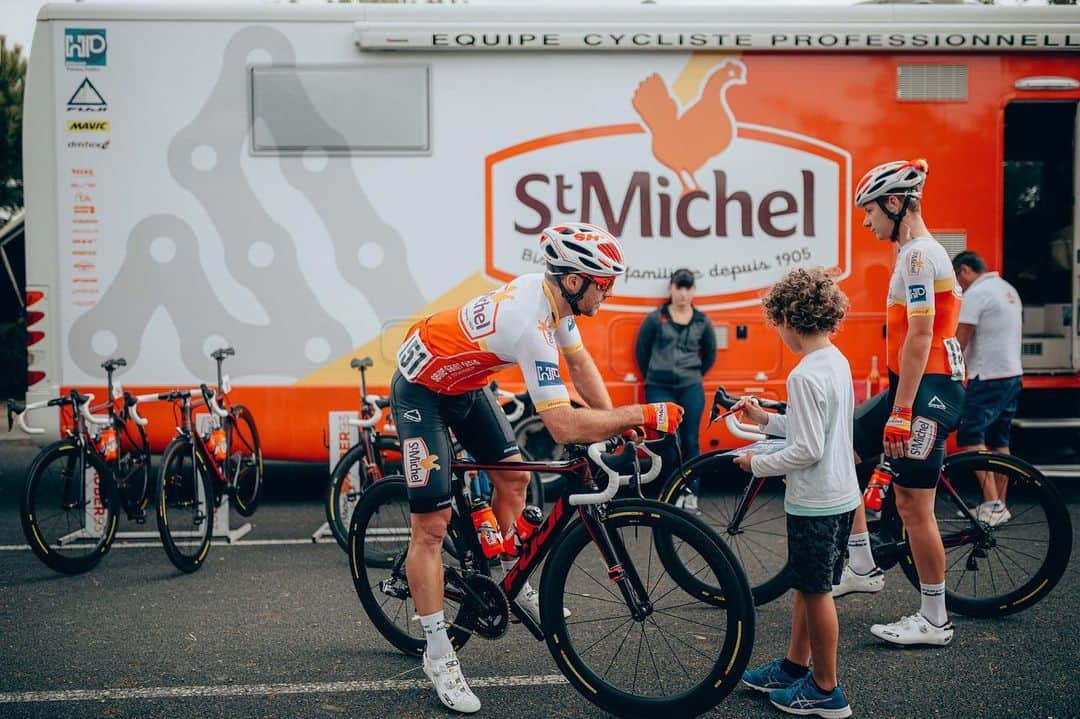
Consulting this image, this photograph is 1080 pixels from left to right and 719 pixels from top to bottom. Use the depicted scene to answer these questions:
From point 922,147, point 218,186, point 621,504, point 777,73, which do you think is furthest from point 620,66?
point 621,504

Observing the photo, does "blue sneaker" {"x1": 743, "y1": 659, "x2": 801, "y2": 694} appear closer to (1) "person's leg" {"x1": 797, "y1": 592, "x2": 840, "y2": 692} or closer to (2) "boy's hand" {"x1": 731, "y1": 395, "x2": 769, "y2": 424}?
(1) "person's leg" {"x1": 797, "y1": 592, "x2": 840, "y2": 692}

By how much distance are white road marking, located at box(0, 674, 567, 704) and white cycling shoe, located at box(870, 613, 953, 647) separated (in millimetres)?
1560

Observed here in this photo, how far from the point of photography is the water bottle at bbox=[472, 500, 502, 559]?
3.88 meters

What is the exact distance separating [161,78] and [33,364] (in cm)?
235

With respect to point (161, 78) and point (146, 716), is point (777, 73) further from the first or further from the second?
point (146, 716)

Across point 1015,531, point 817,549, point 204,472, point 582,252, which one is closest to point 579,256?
point 582,252

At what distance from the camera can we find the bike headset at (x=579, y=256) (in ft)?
11.7

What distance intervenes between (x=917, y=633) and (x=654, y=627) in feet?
4.28

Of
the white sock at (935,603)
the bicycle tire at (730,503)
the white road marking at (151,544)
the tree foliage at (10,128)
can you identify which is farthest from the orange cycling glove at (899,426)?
the tree foliage at (10,128)

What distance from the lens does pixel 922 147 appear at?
24.2 ft

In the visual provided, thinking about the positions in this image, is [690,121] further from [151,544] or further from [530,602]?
[151,544]

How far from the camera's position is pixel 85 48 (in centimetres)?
696

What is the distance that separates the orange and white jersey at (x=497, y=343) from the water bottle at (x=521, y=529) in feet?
1.80

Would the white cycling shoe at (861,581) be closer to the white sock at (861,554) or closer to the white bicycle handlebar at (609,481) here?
the white sock at (861,554)
